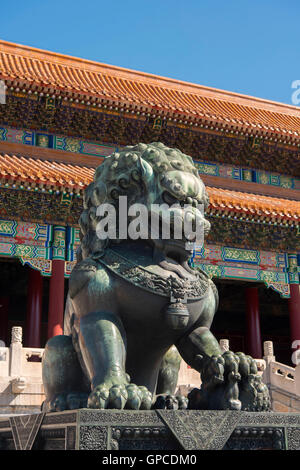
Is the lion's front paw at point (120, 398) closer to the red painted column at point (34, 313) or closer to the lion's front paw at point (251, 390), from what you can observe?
the lion's front paw at point (251, 390)

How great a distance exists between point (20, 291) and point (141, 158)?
13.6m

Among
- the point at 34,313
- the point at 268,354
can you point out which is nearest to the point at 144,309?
the point at 268,354

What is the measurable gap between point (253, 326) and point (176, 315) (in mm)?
10837

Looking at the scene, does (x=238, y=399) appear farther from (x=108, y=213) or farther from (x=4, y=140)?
(x=4, y=140)

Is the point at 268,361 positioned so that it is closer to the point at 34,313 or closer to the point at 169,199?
the point at 34,313

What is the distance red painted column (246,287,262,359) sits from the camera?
12.8 metres

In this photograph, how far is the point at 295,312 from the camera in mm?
12086

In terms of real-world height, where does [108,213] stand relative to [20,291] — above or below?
below

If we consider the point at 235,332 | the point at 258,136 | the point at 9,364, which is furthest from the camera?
the point at 235,332

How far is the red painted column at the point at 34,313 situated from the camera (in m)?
11.2

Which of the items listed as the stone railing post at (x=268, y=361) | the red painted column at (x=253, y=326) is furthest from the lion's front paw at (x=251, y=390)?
the red painted column at (x=253, y=326)

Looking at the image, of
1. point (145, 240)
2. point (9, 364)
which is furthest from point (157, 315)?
point (9, 364)
